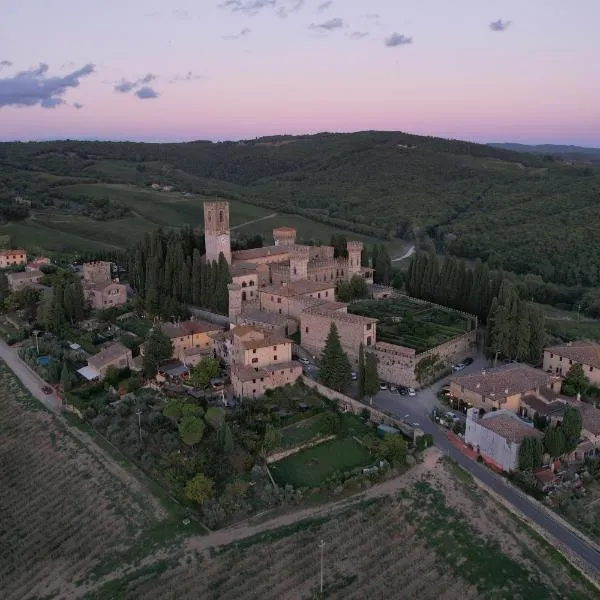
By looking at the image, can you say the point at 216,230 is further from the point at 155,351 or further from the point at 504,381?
the point at 504,381

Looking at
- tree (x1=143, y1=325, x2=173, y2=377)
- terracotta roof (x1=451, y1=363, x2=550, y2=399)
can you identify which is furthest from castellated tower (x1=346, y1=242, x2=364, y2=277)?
tree (x1=143, y1=325, x2=173, y2=377)

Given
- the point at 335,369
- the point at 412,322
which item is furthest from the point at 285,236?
the point at 335,369

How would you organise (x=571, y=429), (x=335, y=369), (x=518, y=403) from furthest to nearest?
(x=335, y=369)
(x=518, y=403)
(x=571, y=429)

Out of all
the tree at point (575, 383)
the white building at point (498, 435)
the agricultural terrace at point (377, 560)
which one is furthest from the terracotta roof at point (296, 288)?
the agricultural terrace at point (377, 560)

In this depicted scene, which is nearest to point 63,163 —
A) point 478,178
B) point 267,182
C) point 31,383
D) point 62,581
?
point 267,182

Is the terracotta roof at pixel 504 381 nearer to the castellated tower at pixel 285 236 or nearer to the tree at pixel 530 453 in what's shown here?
the tree at pixel 530 453

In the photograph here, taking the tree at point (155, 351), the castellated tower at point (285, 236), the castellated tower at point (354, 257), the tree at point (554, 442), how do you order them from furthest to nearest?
1. the castellated tower at point (285, 236)
2. the castellated tower at point (354, 257)
3. the tree at point (155, 351)
4. the tree at point (554, 442)
